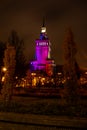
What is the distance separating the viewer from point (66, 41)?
1783cm

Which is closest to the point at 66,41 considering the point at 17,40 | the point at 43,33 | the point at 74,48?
the point at 74,48

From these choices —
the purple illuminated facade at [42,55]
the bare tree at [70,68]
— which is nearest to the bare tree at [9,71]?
the bare tree at [70,68]

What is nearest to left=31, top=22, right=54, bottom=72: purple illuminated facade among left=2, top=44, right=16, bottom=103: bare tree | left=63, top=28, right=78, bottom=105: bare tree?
left=2, top=44, right=16, bottom=103: bare tree

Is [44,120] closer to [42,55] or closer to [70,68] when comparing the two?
[70,68]

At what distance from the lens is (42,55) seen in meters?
154

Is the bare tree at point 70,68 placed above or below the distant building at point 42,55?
below

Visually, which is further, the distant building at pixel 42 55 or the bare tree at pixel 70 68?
the distant building at pixel 42 55

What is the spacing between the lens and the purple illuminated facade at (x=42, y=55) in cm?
14250

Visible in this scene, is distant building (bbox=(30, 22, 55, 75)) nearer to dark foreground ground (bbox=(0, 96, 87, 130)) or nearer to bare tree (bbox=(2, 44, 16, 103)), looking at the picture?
bare tree (bbox=(2, 44, 16, 103))

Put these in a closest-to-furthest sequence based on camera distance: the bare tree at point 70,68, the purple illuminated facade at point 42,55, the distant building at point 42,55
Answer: the bare tree at point 70,68 < the distant building at point 42,55 < the purple illuminated facade at point 42,55

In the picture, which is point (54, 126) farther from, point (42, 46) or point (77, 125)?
point (42, 46)

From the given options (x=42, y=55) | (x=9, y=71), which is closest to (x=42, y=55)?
(x=42, y=55)

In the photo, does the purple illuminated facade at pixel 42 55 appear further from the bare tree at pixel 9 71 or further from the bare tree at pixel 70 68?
the bare tree at pixel 70 68

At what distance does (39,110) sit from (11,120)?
191cm
